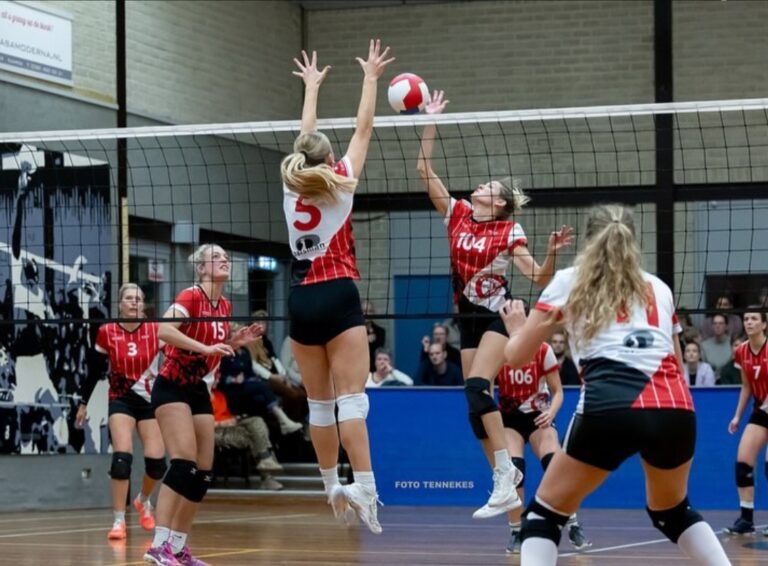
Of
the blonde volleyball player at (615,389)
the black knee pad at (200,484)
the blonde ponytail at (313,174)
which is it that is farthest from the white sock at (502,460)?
the blonde volleyball player at (615,389)

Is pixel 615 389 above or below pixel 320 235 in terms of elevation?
below

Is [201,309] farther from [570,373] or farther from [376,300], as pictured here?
[376,300]

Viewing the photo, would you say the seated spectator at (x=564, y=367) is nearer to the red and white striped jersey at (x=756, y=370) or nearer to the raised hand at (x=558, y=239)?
the red and white striped jersey at (x=756, y=370)

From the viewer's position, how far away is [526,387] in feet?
31.1

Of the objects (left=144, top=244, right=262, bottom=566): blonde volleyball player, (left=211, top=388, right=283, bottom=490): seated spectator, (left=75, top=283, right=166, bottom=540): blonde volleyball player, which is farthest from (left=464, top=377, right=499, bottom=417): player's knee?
(left=211, top=388, right=283, bottom=490): seated spectator

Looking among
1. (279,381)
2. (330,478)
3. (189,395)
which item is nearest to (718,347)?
(279,381)

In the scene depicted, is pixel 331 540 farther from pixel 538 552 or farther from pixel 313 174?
pixel 538 552

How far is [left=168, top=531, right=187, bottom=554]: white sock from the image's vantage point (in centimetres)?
760

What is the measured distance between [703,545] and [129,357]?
6446 mm

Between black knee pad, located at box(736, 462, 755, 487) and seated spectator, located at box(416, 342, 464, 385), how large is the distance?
184 inches

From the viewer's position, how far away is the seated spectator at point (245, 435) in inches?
610

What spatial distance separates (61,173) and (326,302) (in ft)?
26.6

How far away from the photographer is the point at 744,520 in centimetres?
1045

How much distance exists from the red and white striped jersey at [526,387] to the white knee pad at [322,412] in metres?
2.98
